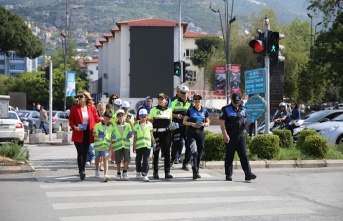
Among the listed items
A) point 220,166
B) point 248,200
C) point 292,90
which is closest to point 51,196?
point 248,200

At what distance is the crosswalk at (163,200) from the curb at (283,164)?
1.88 m

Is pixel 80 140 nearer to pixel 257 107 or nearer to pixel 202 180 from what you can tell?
pixel 202 180

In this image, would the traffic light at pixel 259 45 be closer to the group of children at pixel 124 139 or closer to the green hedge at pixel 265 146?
the green hedge at pixel 265 146

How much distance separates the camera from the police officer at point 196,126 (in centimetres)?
1397

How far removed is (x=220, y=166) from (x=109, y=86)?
6765 centimetres

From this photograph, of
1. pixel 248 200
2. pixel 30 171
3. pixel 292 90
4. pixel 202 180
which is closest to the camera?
pixel 248 200

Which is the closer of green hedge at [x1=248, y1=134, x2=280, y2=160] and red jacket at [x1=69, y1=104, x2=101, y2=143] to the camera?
red jacket at [x1=69, y1=104, x2=101, y2=143]

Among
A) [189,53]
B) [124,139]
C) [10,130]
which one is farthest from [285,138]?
[189,53]

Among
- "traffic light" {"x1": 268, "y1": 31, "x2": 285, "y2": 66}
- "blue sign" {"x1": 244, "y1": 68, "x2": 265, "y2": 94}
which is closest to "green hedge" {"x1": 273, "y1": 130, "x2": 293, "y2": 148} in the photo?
"blue sign" {"x1": 244, "y1": 68, "x2": 265, "y2": 94}

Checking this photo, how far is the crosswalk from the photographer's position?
9602 millimetres

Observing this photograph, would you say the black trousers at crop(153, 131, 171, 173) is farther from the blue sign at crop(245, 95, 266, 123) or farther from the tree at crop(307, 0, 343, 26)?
the tree at crop(307, 0, 343, 26)

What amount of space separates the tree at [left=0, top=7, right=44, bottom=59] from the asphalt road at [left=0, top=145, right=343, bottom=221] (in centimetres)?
3685

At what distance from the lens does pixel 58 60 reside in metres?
109

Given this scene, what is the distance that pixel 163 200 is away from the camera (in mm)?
10961
